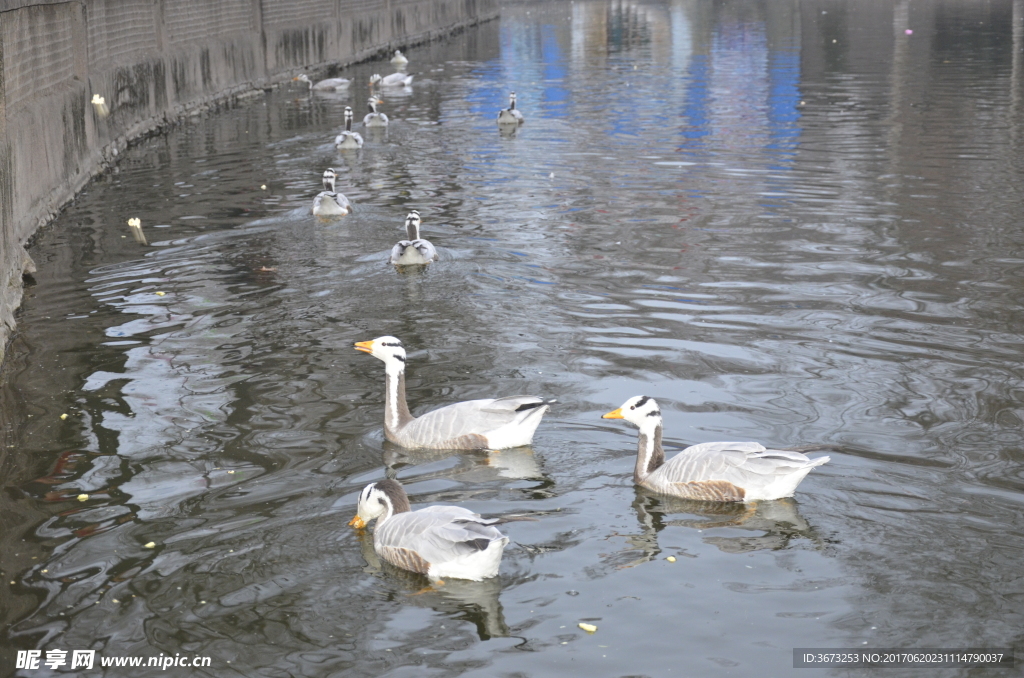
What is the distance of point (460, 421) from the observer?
8906 millimetres

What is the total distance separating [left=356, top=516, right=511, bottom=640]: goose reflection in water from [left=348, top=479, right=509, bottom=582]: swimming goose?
0.20 feet

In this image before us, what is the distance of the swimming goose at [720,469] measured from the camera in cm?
770

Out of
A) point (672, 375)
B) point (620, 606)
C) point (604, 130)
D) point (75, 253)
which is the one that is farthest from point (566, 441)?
point (604, 130)

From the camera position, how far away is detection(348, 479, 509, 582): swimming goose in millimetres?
6707

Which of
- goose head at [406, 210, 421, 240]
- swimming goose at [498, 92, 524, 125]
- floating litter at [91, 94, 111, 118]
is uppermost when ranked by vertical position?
floating litter at [91, 94, 111, 118]

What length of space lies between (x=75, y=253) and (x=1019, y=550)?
12.3 meters

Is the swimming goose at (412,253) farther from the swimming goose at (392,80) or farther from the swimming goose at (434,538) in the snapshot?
the swimming goose at (392,80)

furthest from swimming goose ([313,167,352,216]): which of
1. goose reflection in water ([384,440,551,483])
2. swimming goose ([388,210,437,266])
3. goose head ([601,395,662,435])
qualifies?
goose head ([601,395,662,435])

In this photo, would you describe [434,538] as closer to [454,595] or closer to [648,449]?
[454,595]

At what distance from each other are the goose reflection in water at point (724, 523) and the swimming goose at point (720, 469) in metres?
0.07

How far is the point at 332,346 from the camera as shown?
37.7 ft

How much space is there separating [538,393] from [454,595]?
3390mm

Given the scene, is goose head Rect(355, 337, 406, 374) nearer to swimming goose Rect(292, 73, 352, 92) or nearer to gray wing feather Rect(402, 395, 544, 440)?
gray wing feather Rect(402, 395, 544, 440)

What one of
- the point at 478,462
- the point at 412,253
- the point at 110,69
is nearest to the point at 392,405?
the point at 478,462
